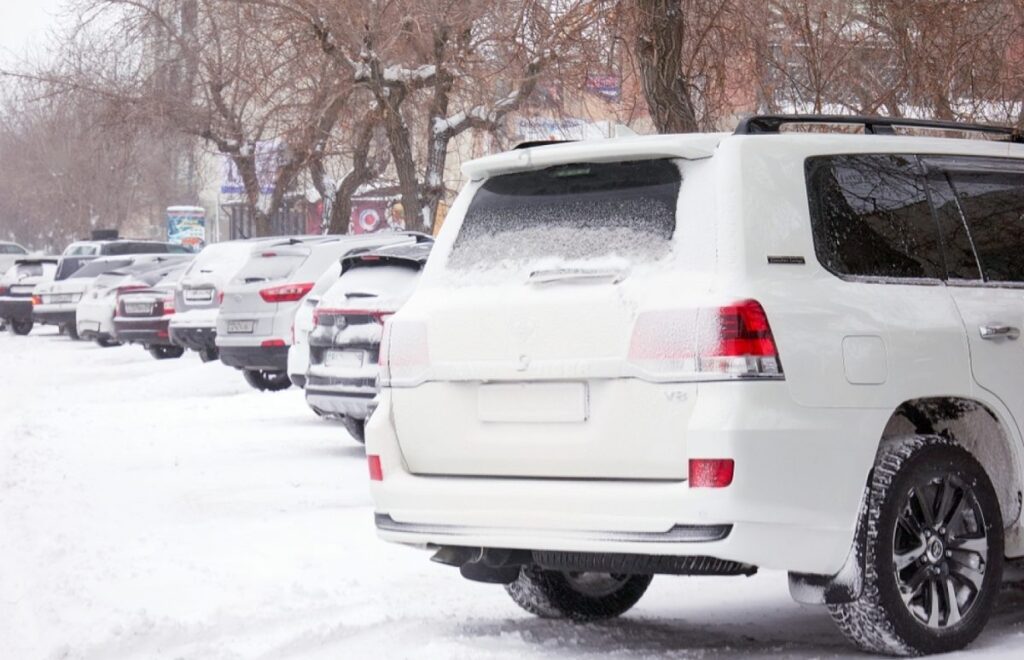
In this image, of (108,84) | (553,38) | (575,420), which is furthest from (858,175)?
(108,84)

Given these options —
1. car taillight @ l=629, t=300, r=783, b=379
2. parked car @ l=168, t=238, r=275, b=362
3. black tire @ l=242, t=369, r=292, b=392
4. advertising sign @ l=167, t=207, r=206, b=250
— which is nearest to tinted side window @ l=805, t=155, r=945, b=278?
car taillight @ l=629, t=300, r=783, b=379

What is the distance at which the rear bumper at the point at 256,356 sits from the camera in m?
18.8

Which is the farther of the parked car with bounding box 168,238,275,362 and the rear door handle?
the parked car with bounding box 168,238,275,362

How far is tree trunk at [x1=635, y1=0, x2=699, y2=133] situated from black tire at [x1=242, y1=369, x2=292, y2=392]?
578 centimetres

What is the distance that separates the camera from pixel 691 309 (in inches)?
230

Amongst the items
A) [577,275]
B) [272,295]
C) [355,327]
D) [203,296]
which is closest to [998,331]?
[577,275]

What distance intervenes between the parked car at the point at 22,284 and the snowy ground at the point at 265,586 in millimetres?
25820

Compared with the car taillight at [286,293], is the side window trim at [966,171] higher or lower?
higher

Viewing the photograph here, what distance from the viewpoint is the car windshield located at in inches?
1436

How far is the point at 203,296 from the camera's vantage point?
2295 cm

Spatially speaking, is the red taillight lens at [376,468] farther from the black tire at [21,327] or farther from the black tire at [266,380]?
the black tire at [21,327]

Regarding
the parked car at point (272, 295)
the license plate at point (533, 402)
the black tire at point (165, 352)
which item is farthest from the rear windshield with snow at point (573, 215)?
the black tire at point (165, 352)

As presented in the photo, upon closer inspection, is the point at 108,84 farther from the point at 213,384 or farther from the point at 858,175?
the point at 858,175

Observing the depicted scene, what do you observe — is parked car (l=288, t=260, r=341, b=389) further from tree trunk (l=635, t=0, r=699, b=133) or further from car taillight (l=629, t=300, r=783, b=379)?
car taillight (l=629, t=300, r=783, b=379)
